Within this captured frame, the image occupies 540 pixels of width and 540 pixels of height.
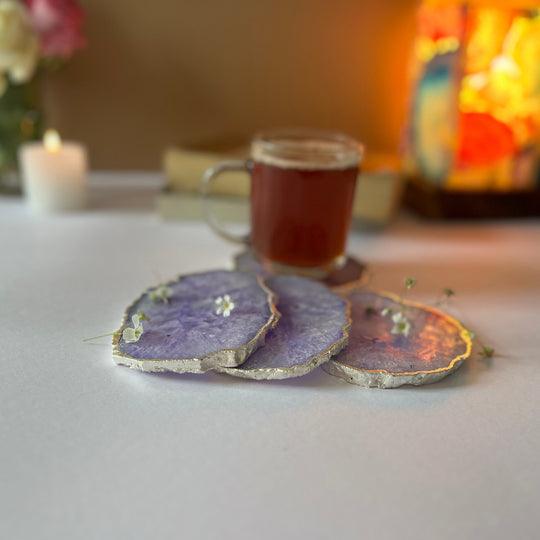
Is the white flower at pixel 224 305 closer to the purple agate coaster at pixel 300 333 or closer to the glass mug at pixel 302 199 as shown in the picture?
the purple agate coaster at pixel 300 333

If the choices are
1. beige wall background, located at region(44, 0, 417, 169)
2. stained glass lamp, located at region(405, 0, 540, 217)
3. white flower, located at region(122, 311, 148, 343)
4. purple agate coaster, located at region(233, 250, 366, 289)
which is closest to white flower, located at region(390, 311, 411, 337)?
purple agate coaster, located at region(233, 250, 366, 289)

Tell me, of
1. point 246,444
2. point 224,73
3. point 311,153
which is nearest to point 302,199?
point 311,153

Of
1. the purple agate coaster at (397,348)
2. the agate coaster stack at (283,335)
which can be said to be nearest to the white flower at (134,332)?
the agate coaster stack at (283,335)

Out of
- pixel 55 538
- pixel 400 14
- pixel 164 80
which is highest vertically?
pixel 400 14

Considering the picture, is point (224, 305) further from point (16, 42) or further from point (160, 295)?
point (16, 42)

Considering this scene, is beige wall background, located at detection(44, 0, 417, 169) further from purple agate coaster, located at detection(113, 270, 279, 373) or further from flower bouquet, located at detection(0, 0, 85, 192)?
purple agate coaster, located at detection(113, 270, 279, 373)

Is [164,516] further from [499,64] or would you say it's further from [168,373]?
[499,64]

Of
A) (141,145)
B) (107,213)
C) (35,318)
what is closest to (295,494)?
(35,318)
